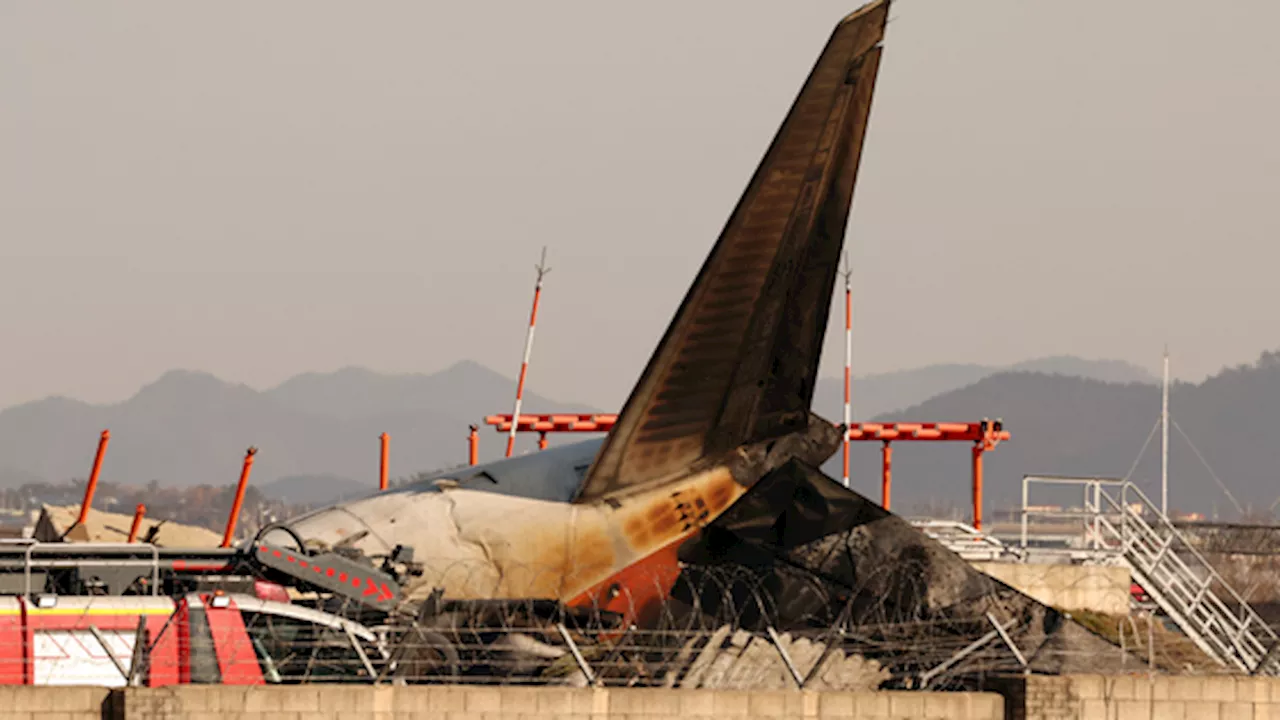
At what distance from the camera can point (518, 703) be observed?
2061 cm

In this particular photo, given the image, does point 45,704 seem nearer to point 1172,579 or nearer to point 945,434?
point 1172,579

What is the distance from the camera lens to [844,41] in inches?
1091

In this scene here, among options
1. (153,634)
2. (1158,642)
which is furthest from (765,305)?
(153,634)

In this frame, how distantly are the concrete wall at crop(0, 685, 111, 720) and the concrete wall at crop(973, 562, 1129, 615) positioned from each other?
64.3 feet

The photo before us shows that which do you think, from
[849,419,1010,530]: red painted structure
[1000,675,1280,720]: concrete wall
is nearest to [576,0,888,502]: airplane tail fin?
[1000,675,1280,720]: concrete wall

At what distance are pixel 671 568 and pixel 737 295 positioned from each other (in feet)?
14.0

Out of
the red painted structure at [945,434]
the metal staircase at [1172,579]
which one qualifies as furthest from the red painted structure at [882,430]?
the metal staircase at [1172,579]

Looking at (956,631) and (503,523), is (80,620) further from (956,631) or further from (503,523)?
(956,631)

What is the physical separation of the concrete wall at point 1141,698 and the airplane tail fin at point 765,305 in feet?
27.5

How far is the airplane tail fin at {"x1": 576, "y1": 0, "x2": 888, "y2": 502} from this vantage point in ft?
91.7

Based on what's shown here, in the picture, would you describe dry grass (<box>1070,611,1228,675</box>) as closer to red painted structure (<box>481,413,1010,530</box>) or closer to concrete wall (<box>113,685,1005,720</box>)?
concrete wall (<box>113,685,1005,720</box>)

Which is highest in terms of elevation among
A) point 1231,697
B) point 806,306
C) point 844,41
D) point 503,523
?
point 844,41

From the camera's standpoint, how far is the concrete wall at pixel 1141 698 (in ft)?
70.5

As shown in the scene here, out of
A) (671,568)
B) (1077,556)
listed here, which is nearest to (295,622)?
(671,568)
